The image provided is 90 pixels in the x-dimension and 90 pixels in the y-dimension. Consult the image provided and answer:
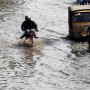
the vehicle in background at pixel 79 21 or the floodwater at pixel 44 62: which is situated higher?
the vehicle in background at pixel 79 21

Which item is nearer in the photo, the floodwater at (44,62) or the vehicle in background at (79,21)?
the floodwater at (44,62)

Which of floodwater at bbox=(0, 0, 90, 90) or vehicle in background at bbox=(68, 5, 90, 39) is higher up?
vehicle in background at bbox=(68, 5, 90, 39)

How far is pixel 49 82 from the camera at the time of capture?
49.1 feet

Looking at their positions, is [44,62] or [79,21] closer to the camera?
[44,62]

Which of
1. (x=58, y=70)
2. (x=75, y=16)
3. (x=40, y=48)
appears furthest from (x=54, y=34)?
(x=58, y=70)

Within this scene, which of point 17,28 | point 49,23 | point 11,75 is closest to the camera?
point 11,75

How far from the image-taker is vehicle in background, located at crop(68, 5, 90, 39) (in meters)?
24.1

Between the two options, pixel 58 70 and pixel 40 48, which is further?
pixel 40 48

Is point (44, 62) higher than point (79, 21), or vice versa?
point (79, 21)

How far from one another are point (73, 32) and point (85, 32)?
903 mm

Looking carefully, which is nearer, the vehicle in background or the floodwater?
the floodwater

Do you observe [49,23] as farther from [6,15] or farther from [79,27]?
[79,27]

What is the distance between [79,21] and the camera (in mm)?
24500

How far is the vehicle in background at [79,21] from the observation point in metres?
24.1
